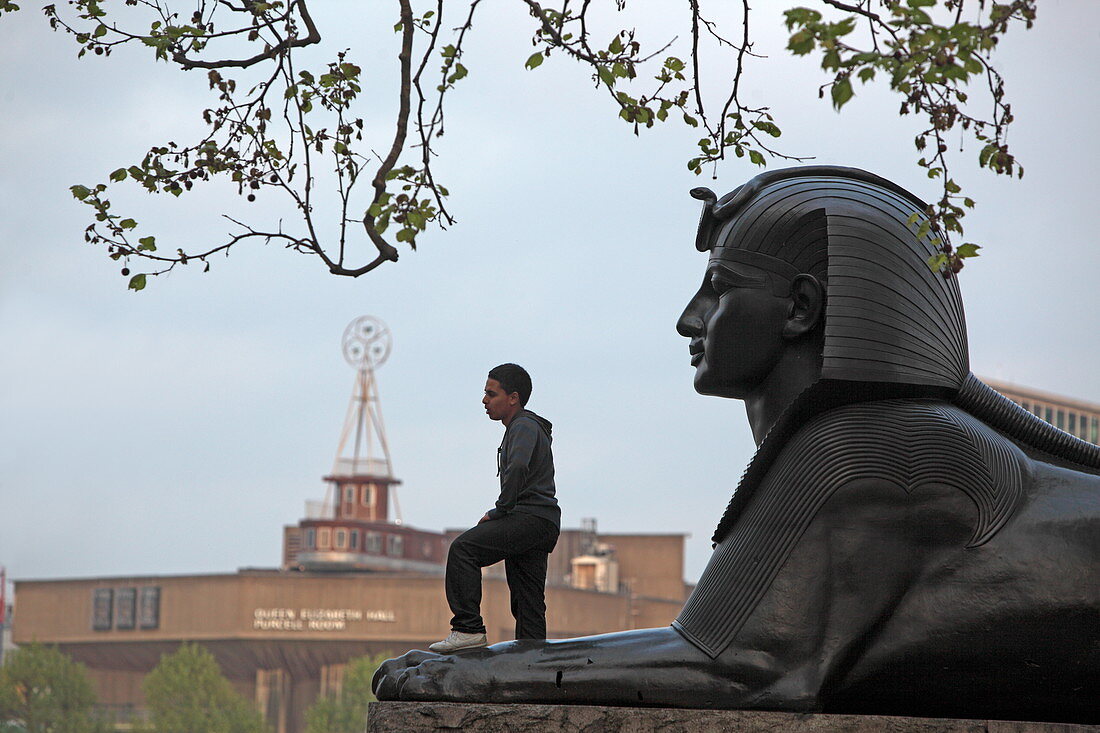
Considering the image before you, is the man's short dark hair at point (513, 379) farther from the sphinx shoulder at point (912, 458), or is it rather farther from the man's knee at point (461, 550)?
the sphinx shoulder at point (912, 458)

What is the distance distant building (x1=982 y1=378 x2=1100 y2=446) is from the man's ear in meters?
69.9

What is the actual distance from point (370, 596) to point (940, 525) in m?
63.4

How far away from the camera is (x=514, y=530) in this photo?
5.73m

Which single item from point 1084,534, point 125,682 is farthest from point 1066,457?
point 125,682

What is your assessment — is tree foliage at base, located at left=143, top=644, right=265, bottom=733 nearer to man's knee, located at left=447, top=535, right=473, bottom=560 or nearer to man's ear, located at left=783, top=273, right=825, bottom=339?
man's knee, located at left=447, top=535, right=473, bottom=560

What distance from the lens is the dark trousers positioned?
5.64 m

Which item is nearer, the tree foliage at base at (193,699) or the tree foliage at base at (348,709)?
the tree foliage at base at (348,709)

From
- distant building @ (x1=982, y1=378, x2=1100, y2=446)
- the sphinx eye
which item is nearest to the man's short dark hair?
the sphinx eye

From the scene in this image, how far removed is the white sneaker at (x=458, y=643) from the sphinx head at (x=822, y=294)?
4.18 ft

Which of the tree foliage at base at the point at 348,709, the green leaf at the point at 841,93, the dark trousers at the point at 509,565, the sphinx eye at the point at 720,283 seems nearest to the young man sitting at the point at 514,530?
the dark trousers at the point at 509,565

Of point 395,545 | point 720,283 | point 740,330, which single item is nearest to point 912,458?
point 740,330

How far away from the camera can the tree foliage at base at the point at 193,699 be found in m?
61.3

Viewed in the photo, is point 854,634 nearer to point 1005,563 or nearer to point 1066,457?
point 1005,563

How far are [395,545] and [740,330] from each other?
7245 centimetres
